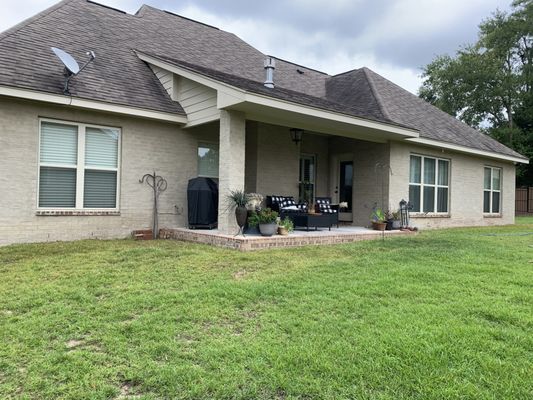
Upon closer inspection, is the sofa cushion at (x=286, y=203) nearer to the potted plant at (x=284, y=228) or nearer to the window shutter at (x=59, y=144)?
the potted plant at (x=284, y=228)

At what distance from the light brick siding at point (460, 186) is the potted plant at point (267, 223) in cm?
472

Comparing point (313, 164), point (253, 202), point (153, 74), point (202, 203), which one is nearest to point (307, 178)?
point (313, 164)

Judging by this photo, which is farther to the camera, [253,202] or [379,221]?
[379,221]

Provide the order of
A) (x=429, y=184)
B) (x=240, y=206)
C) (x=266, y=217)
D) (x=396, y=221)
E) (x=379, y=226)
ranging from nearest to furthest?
(x=240, y=206)
(x=266, y=217)
(x=379, y=226)
(x=396, y=221)
(x=429, y=184)

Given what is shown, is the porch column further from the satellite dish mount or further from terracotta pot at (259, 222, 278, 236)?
the satellite dish mount

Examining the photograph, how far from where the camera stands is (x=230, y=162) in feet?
25.9

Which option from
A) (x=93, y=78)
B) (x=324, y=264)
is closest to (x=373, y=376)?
(x=324, y=264)

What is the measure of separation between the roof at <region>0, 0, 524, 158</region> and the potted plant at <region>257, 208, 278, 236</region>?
231 cm

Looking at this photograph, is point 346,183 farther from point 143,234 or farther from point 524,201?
point 524,201

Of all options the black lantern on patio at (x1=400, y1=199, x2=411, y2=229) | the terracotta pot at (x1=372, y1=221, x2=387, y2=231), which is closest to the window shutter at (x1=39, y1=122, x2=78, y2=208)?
the terracotta pot at (x1=372, y1=221, x2=387, y2=231)

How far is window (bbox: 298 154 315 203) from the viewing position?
478 inches

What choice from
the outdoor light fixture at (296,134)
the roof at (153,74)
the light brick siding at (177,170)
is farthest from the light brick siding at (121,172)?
the outdoor light fixture at (296,134)

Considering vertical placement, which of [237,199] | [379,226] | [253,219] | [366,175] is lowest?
[379,226]

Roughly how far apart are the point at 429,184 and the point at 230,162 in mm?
7617
